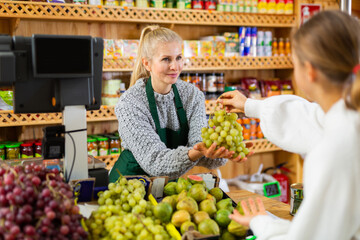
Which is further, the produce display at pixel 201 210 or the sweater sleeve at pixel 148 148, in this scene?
the sweater sleeve at pixel 148 148

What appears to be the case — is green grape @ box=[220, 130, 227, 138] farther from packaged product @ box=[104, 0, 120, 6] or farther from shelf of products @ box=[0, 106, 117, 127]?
packaged product @ box=[104, 0, 120, 6]

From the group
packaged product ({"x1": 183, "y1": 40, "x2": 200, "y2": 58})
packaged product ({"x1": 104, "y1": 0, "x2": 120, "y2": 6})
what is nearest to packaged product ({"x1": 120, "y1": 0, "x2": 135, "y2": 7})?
packaged product ({"x1": 104, "y1": 0, "x2": 120, "y2": 6})

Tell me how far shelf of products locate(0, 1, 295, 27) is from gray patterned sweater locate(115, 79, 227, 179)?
48.8 inches

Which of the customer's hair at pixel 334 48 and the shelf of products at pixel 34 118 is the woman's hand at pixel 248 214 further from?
the shelf of products at pixel 34 118

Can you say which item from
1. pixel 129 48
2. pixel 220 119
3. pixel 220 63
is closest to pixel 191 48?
pixel 220 63

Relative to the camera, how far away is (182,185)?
62.7 inches

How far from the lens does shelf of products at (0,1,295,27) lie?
3.12 m

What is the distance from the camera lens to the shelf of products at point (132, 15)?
312 cm

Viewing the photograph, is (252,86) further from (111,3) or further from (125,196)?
(125,196)

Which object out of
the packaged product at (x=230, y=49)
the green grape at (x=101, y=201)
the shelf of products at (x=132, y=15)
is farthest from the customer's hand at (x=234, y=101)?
the packaged product at (x=230, y=49)

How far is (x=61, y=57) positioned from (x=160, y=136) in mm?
1036

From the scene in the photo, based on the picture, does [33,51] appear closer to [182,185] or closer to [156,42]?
[182,185]

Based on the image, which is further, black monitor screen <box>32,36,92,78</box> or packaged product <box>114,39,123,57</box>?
packaged product <box>114,39,123,57</box>

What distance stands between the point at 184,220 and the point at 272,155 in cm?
349
